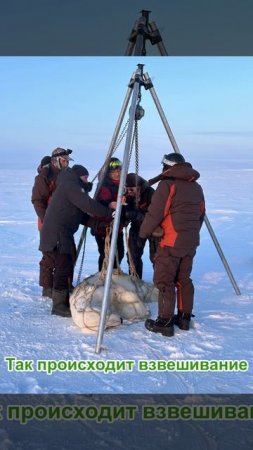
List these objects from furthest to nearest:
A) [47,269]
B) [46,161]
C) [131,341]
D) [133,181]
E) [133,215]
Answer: [46,161]
[47,269]
[133,181]
[133,215]
[131,341]

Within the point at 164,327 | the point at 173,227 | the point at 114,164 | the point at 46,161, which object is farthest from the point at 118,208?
the point at 46,161

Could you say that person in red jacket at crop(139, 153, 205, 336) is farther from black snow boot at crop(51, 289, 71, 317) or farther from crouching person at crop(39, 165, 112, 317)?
black snow boot at crop(51, 289, 71, 317)

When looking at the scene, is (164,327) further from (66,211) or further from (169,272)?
(66,211)

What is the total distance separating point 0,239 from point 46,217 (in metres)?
5.09

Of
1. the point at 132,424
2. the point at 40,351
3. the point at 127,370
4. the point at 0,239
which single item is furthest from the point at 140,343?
the point at 0,239

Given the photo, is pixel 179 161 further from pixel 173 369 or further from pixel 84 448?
pixel 84 448

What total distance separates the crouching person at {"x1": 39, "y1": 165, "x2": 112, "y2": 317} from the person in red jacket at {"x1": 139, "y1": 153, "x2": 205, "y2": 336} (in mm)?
635

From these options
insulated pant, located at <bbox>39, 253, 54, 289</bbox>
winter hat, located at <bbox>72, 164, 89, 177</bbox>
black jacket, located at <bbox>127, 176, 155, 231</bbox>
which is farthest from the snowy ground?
winter hat, located at <bbox>72, 164, 89, 177</bbox>

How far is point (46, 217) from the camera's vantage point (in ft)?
16.1

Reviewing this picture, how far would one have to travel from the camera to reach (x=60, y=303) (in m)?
4.92

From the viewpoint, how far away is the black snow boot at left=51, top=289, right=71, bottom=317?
4.89m
